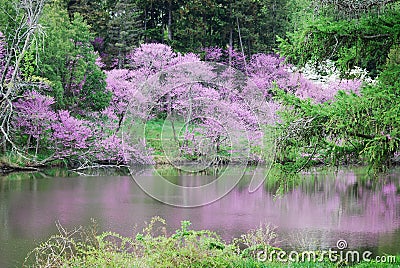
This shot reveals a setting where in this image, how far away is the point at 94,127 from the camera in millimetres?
19016

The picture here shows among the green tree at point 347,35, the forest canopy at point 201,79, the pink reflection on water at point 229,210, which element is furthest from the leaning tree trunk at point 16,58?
the green tree at point 347,35

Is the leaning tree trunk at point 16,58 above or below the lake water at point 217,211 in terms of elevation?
above

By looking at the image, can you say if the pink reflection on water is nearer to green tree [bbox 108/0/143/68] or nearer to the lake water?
the lake water

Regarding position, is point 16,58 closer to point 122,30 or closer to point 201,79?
point 201,79

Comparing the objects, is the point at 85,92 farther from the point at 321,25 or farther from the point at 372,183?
the point at 321,25

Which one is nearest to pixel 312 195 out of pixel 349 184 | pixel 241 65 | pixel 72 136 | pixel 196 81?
pixel 349 184

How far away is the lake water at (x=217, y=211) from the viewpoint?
824 cm

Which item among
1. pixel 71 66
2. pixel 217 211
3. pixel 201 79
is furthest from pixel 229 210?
pixel 71 66

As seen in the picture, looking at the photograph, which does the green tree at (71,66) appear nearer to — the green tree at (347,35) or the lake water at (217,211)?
the lake water at (217,211)

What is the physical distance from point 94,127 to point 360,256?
13.5 meters

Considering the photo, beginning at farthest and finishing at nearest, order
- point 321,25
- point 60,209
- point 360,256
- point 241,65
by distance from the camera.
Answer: point 241,65, point 60,209, point 360,256, point 321,25

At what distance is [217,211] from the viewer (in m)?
10.9

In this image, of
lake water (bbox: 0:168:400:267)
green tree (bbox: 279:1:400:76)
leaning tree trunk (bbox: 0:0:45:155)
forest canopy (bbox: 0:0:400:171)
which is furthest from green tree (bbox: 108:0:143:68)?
green tree (bbox: 279:1:400:76)

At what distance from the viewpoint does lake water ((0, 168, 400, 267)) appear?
824 centimetres
